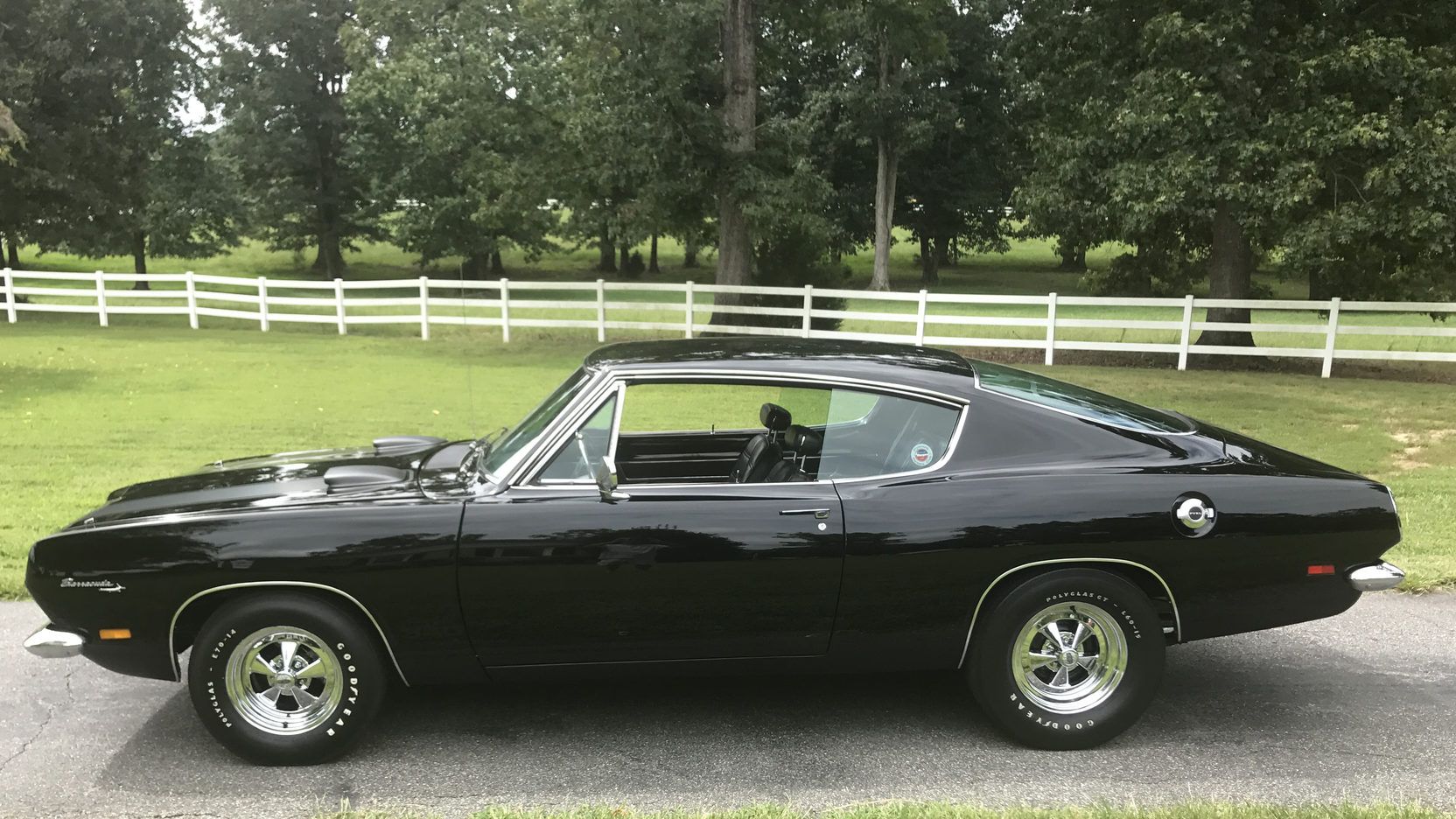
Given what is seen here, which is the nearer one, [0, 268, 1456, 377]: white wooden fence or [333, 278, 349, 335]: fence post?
[0, 268, 1456, 377]: white wooden fence

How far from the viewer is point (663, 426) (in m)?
4.87

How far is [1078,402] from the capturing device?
438cm

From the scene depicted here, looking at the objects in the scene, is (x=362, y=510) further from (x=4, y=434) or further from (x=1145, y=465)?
(x=4, y=434)

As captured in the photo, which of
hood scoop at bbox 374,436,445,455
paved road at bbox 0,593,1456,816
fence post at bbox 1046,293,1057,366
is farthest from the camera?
fence post at bbox 1046,293,1057,366

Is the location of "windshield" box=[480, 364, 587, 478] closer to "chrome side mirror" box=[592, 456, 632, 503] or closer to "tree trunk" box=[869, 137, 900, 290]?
"chrome side mirror" box=[592, 456, 632, 503]

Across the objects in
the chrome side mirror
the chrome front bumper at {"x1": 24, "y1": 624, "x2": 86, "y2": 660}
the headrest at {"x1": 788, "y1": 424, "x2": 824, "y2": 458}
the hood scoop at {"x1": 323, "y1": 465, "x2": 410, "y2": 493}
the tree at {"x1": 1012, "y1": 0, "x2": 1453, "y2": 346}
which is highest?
the tree at {"x1": 1012, "y1": 0, "x2": 1453, "y2": 346}

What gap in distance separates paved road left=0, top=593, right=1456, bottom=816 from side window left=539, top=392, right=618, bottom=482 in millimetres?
1054

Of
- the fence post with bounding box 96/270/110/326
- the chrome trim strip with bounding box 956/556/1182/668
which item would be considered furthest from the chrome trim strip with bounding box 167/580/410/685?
the fence post with bounding box 96/270/110/326

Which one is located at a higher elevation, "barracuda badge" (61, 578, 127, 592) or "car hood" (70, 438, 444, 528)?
"car hood" (70, 438, 444, 528)

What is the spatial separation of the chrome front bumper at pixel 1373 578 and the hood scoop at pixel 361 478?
373 centimetres

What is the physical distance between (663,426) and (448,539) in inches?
54.1

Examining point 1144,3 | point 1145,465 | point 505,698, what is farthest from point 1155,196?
point 505,698

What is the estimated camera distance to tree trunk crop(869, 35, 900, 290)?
41.7m

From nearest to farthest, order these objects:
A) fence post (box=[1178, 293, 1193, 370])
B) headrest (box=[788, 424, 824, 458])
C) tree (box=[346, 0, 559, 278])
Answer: headrest (box=[788, 424, 824, 458])
fence post (box=[1178, 293, 1193, 370])
tree (box=[346, 0, 559, 278])
